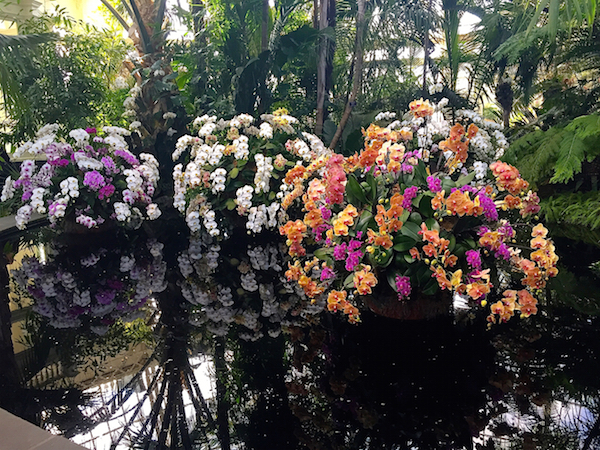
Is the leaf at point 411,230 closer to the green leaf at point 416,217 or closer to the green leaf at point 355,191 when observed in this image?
the green leaf at point 416,217

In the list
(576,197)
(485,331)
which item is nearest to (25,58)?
(485,331)

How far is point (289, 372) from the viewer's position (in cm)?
173

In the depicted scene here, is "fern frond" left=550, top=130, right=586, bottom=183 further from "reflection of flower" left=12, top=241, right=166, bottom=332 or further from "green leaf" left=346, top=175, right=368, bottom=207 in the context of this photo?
"reflection of flower" left=12, top=241, right=166, bottom=332

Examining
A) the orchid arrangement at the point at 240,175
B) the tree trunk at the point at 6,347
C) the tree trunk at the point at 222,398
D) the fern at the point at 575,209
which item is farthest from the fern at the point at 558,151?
the tree trunk at the point at 6,347

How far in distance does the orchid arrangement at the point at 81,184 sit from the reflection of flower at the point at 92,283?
0.35m

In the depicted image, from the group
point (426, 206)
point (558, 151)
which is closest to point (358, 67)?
point (558, 151)

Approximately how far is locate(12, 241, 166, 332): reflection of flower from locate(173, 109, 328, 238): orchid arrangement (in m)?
0.53

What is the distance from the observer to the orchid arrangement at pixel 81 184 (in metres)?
3.55

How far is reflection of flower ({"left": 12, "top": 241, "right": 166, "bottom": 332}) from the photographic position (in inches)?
93.0

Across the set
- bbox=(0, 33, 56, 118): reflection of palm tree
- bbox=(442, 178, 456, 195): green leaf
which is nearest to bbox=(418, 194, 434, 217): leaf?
bbox=(442, 178, 456, 195): green leaf

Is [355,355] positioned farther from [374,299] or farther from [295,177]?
[295,177]

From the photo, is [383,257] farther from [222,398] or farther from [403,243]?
[222,398]

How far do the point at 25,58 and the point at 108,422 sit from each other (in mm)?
4288

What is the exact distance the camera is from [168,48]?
5.48 m
